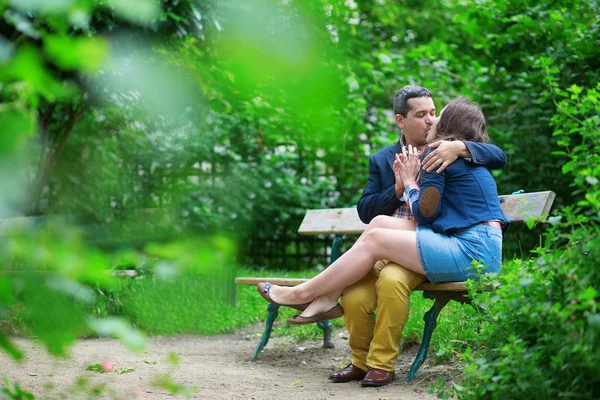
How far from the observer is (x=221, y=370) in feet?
13.6

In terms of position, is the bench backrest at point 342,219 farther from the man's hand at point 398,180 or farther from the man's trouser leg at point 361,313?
the man's trouser leg at point 361,313

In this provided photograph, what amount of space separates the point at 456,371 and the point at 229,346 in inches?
82.9

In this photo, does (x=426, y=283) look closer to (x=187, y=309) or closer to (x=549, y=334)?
(x=549, y=334)

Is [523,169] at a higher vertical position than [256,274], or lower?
higher

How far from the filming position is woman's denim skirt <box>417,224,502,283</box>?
11.3 feet

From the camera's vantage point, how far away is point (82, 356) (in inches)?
173

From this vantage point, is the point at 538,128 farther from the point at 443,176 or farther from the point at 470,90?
the point at 443,176

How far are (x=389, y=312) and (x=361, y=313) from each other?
0.24 m

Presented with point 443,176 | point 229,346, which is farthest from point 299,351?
point 443,176

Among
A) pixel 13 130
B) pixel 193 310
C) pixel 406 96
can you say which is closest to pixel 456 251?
pixel 406 96

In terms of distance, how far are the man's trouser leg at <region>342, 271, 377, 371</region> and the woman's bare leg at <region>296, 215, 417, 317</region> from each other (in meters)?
0.06

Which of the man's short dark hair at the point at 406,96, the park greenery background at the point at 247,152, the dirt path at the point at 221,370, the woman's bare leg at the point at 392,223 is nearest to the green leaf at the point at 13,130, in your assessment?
the park greenery background at the point at 247,152

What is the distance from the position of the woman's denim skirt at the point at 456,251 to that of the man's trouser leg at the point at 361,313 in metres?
0.35

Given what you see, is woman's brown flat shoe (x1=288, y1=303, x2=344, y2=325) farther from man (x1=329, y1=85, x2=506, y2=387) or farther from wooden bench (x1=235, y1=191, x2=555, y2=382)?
wooden bench (x1=235, y1=191, x2=555, y2=382)
